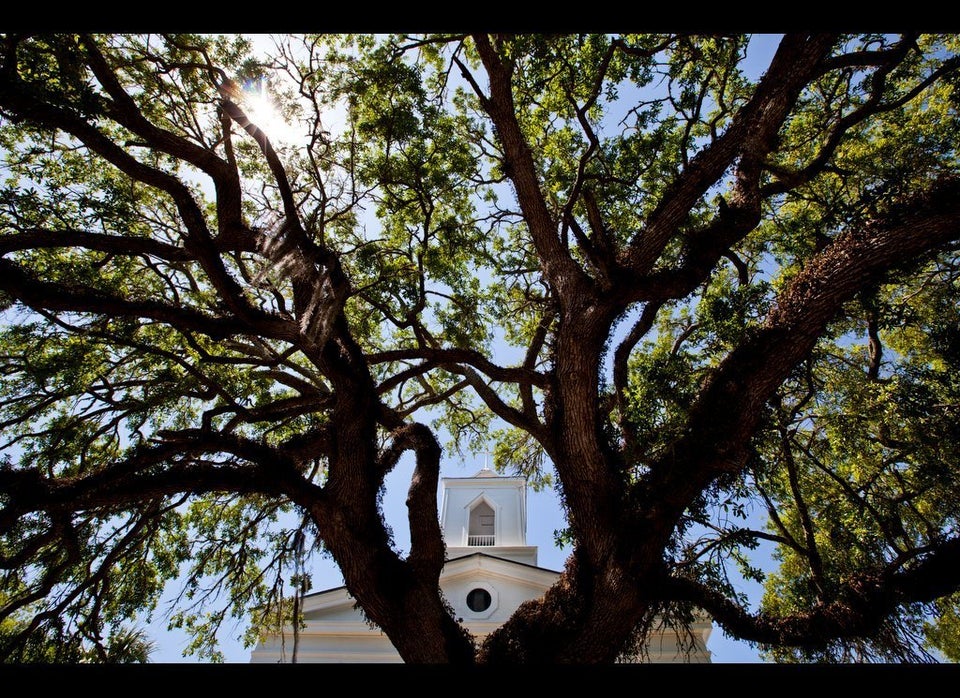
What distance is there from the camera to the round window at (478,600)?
603 inches

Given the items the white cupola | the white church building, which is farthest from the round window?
the white cupola

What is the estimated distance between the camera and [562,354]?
20.9 ft

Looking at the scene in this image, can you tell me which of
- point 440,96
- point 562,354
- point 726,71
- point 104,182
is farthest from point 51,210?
point 726,71

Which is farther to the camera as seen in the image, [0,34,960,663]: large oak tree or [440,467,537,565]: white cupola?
[440,467,537,565]: white cupola

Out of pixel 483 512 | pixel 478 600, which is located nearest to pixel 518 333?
pixel 478 600

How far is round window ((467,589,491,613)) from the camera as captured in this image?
15.3 meters

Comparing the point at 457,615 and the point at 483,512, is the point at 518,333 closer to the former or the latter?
the point at 457,615

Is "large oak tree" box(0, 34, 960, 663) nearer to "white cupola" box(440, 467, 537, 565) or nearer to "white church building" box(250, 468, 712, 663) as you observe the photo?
"white church building" box(250, 468, 712, 663)

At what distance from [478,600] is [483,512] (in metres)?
5.86

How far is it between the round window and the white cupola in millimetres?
4016

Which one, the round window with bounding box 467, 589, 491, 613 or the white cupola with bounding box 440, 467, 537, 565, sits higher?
the white cupola with bounding box 440, 467, 537, 565

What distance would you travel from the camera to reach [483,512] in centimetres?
2128

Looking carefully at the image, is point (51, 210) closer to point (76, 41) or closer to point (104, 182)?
point (104, 182)

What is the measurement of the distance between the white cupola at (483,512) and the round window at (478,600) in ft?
13.2
